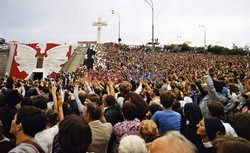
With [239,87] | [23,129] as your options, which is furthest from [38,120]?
[239,87]

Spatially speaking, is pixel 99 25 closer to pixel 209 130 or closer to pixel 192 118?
pixel 192 118

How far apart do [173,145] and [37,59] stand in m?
33.5

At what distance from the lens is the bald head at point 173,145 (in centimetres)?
152

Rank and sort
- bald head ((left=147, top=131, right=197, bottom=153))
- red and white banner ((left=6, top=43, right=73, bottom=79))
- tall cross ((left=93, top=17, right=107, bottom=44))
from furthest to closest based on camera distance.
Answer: tall cross ((left=93, top=17, right=107, bottom=44)) → red and white banner ((left=6, top=43, right=73, bottom=79)) → bald head ((left=147, top=131, right=197, bottom=153))

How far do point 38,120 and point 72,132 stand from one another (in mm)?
760

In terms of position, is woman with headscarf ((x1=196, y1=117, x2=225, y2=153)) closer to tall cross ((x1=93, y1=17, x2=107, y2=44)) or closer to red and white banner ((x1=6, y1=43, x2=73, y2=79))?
red and white banner ((x1=6, y1=43, x2=73, y2=79))

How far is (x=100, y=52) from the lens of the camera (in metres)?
39.8

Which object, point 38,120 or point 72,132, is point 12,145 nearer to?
point 38,120

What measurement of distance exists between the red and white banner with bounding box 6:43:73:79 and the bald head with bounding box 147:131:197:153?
31279 millimetres

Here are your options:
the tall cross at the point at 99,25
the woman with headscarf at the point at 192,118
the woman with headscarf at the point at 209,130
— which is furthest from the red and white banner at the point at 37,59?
the tall cross at the point at 99,25

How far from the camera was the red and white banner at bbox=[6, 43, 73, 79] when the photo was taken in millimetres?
31250

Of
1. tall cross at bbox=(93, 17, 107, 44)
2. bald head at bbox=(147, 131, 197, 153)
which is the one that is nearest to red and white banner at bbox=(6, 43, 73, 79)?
bald head at bbox=(147, 131, 197, 153)

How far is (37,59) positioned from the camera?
31.7 metres

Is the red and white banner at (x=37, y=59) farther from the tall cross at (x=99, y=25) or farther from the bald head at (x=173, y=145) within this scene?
the tall cross at (x=99, y=25)
